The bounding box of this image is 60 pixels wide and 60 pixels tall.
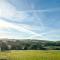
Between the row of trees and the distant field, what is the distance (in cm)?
4

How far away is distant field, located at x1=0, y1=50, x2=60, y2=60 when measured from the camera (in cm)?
204

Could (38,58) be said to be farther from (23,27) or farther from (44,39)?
(23,27)

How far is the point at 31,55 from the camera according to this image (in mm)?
2043

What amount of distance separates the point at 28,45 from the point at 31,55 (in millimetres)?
126

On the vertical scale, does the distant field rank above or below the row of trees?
below

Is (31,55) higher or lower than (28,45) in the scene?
lower

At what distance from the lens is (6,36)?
2.10 metres

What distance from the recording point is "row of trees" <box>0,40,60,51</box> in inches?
81.9

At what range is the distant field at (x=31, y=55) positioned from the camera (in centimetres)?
204

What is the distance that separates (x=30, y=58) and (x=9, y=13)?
557 mm

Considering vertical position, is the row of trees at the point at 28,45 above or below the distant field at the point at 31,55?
above

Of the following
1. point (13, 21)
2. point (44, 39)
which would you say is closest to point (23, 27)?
point (13, 21)

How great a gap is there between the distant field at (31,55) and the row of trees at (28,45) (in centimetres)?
4

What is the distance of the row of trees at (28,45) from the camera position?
208 cm
